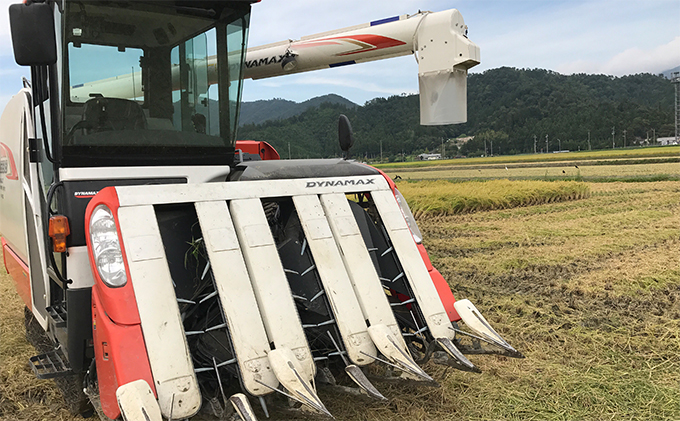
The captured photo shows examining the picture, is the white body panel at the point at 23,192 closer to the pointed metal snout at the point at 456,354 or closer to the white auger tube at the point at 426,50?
the white auger tube at the point at 426,50

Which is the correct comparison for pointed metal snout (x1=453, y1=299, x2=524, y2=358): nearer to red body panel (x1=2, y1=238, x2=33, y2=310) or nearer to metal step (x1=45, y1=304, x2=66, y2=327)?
metal step (x1=45, y1=304, x2=66, y2=327)

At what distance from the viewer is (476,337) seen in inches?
119

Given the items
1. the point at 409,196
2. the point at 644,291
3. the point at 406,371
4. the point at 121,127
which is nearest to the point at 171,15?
→ the point at 121,127

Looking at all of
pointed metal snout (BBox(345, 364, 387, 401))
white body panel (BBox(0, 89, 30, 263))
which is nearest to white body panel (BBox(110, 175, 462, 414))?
pointed metal snout (BBox(345, 364, 387, 401))

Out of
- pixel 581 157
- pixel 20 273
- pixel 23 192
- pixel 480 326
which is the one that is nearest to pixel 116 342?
pixel 480 326

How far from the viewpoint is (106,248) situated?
8.61 feet

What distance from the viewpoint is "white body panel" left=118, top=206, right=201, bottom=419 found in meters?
2.34

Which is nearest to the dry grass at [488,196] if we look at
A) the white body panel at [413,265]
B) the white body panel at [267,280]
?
the white body panel at [413,265]

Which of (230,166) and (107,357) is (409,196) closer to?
(230,166)

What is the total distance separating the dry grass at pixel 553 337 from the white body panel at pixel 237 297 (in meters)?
0.32

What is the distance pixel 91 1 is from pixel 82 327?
76.0 inches

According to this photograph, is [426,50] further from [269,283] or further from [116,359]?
[116,359]

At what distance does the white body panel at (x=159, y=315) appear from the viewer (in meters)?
2.34

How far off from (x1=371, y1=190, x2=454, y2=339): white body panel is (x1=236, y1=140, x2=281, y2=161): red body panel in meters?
2.95
